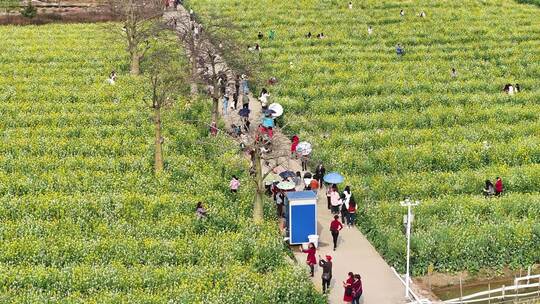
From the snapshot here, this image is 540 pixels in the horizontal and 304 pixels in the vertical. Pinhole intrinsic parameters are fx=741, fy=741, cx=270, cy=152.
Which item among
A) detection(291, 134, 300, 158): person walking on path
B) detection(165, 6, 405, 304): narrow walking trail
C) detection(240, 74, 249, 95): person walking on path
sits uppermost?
detection(240, 74, 249, 95): person walking on path

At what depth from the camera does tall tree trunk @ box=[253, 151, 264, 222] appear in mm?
27984

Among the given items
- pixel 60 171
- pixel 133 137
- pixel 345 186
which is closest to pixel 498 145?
pixel 345 186

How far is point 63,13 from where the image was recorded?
69.8 metres

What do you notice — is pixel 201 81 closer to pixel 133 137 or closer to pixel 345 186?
pixel 133 137

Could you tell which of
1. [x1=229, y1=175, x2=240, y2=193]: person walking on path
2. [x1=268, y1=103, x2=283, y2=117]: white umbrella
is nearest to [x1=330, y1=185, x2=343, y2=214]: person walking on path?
[x1=229, y1=175, x2=240, y2=193]: person walking on path

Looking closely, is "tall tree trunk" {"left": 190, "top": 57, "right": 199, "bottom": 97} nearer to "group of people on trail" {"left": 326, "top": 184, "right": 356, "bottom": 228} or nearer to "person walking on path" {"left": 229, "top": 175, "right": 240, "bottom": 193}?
"person walking on path" {"left": 229, "top": 175, "right": 240, "bottom": 193}

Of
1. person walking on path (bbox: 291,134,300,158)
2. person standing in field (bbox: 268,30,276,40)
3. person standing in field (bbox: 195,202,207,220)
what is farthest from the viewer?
person standing in field (bbox: 268,30,276,40)

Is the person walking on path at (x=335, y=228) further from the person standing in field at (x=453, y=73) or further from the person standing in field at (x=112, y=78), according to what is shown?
the person standing in field at (x=453, y=73)

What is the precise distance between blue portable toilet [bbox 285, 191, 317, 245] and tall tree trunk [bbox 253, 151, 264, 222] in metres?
1.20

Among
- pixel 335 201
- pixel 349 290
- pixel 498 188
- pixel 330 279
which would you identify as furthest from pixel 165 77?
pixel 349 290

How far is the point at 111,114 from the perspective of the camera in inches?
1625

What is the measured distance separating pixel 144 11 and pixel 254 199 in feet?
90.6

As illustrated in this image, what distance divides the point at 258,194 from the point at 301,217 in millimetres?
1977

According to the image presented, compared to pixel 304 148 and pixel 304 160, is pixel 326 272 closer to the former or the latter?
pixel 304 148
